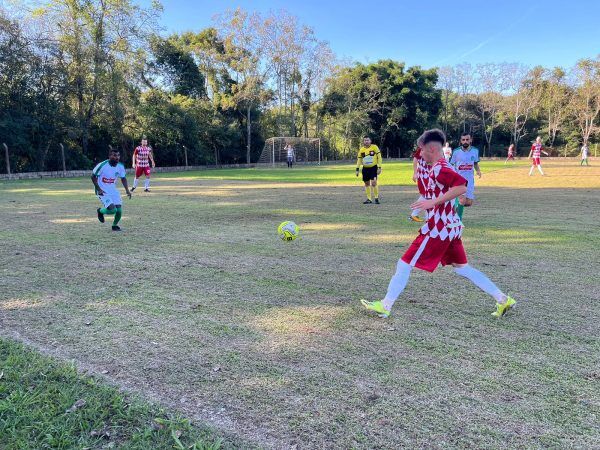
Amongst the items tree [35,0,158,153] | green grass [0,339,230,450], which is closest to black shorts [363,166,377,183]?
green grass [0,339,230,450]

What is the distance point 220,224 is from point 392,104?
46.3 metres

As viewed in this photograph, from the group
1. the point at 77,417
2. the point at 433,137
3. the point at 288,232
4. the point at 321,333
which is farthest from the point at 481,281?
the point at 288,232

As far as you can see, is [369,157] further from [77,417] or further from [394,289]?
[77,417]

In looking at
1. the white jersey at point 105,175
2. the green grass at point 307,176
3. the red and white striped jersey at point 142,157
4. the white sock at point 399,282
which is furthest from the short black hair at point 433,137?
the green grass at point 307,176

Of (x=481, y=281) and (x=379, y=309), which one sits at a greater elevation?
(x=481, y=281)

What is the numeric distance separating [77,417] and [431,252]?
9.63 feet

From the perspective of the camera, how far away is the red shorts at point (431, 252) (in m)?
3.88

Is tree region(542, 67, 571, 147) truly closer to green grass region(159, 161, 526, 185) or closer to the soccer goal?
A: the soccer goal

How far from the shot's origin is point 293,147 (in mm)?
42375

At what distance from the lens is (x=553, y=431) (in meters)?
2.45

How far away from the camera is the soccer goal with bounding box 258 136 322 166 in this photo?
4112cm

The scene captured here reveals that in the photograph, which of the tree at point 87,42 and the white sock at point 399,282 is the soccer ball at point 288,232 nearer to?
the white sock at point 399,282

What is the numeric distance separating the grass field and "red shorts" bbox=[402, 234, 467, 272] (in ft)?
1.84

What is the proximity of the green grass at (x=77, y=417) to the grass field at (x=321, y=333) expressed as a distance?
0.32ft
